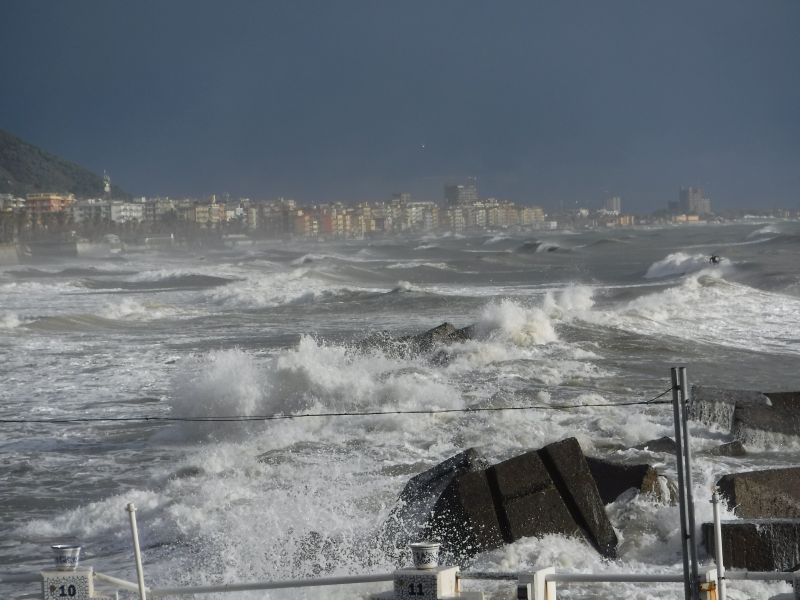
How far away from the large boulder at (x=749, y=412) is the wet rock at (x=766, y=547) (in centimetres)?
477

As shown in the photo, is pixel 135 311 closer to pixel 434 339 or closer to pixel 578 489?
pixel 434 339

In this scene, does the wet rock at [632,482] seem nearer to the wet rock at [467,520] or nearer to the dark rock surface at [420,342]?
the wet rock at [467,520]

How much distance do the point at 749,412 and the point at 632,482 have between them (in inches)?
144

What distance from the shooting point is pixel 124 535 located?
9625mm

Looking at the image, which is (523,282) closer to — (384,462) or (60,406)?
(60,406)

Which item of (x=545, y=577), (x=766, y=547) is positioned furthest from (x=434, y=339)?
(x=545, y=577)

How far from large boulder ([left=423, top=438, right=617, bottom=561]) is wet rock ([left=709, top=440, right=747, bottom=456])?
3.69 metres

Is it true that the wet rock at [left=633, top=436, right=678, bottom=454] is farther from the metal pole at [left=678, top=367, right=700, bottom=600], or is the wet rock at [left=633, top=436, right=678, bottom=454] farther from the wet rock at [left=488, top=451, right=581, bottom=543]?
the metal pole at [left=678, top=367, right=700, bottom=600]

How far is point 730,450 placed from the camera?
11.3 m

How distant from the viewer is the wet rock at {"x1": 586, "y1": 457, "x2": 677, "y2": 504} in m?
8.66

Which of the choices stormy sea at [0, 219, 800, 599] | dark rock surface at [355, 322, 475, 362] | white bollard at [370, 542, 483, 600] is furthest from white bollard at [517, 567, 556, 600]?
dark rock surface at [355, 322, 475, 362]

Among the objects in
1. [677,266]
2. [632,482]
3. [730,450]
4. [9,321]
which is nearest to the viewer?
[632,482]

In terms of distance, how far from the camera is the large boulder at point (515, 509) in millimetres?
7844

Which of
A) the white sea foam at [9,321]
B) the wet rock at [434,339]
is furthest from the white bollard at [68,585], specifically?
the white sea foam at [9,321]
